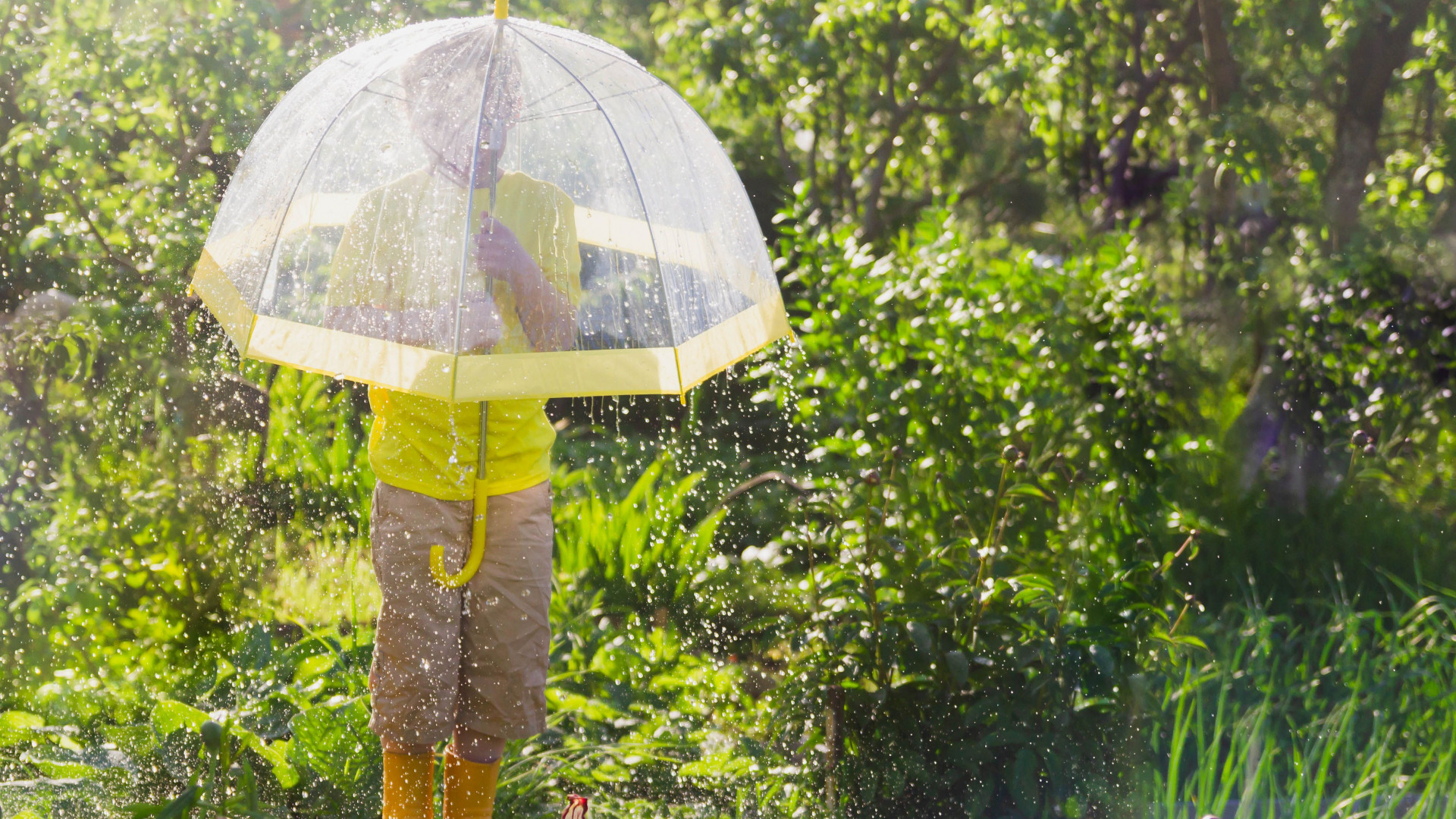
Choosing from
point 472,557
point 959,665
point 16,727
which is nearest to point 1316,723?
point 959,665

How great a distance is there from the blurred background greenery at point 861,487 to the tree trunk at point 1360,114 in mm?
20

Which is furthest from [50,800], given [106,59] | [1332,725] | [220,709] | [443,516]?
[1332,725]

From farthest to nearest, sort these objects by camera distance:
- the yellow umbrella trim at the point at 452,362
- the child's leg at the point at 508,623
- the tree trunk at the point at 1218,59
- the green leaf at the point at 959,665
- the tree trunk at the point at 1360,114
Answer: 1. the tree trunk at the point at 1218,59
2. the tree trunk at the point at 1360,114
3. the green leaf at the point at 959,665
4. the child's leg at the point at 508,623
5. the yellow umbrella trim at the point at 452,362

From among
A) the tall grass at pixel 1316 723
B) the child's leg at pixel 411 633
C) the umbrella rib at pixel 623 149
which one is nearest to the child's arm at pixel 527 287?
the umbrella rib at pixel 623 149

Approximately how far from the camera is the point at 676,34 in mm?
5492

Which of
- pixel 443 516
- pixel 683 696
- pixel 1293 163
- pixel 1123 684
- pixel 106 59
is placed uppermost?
pixel 106 59

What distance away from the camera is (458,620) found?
226 centimetres

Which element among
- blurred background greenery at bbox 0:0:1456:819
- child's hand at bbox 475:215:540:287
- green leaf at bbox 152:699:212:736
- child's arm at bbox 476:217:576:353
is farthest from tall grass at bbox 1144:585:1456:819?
green leaf at bbox 152:699:212:736

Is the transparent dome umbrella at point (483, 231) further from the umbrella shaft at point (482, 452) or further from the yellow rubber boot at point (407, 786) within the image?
the yellow rubber boot at point (407, 786)

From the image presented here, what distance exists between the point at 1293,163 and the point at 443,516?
438 centimetres

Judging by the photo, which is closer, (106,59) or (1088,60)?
(106,59)

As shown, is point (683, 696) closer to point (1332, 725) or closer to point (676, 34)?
point (1332, 725)

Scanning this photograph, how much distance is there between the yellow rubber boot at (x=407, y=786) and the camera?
2.30m

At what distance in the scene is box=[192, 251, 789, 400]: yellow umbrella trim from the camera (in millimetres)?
1855
